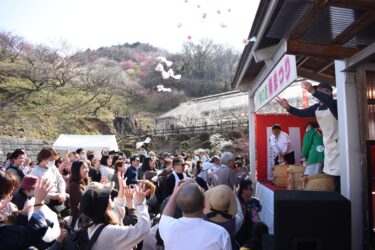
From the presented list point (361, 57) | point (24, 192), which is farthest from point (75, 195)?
point (361, 57)

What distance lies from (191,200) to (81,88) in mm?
44171

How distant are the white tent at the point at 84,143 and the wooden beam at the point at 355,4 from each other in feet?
52.1

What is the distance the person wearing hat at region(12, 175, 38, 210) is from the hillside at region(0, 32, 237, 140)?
28.5 metres

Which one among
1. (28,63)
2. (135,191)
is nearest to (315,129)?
(135,191)

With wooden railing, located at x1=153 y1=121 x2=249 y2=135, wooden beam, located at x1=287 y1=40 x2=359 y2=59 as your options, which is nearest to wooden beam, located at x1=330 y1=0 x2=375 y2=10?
wooden beam, located at x1=287 y1=40 x2=359 y2=59

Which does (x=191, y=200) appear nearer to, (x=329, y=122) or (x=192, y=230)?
(x=192, y=230)

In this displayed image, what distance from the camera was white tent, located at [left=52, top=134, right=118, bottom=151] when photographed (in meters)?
17.6

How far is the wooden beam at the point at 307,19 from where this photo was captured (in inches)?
110

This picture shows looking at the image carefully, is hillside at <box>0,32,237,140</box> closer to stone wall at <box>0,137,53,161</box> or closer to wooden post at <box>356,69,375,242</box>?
stone wall at <box>0,137,53,161</box>

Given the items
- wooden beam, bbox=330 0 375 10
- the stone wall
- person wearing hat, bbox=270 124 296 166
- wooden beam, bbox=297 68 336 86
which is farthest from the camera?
the stone wall

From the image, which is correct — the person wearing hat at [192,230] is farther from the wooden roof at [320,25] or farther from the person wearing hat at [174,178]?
the person wearing hat at [174,178]

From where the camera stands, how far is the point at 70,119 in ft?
119

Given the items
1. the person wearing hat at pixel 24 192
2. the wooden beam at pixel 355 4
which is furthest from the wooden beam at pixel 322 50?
the person wearing hat at pixel 24 192

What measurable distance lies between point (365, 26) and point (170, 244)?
8.53 feet
